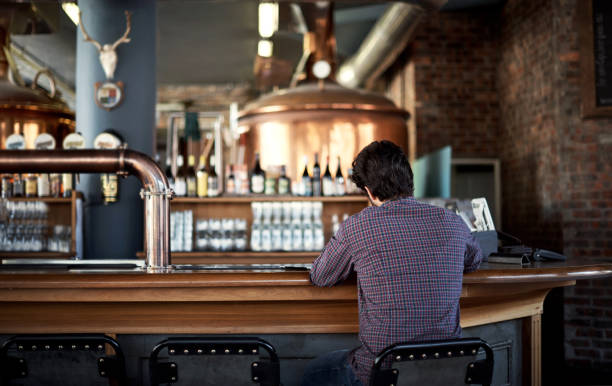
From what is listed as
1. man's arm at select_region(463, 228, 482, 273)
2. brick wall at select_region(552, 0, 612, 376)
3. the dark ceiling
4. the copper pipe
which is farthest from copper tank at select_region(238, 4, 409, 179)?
man's arm at select_region(463, 228, 482, 273)

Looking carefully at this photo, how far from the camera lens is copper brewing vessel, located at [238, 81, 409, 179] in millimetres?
5695

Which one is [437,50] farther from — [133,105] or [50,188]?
[50,188]

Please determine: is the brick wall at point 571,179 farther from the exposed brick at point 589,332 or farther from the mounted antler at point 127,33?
the mounted antler at point 127,33

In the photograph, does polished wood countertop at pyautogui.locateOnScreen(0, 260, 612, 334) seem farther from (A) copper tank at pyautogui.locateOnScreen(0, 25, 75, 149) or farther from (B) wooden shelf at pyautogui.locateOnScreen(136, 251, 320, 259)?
(A) copper tank at pyautogui.locateOnScreen(0, 25, 75, 149)

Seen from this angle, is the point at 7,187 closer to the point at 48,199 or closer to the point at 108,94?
the point at 48,199

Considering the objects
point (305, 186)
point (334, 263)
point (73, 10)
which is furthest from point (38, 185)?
point (334, 263)

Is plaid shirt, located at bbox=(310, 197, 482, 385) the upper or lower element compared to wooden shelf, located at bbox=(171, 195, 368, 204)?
lower

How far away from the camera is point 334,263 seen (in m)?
1.88

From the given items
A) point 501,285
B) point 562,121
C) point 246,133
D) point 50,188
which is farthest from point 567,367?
point 50,188

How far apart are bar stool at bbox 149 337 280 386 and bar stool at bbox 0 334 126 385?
155mm

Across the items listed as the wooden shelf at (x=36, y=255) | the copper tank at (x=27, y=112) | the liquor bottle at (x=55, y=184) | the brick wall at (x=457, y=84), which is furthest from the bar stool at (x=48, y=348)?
the brick wall at (x=457, y=84)

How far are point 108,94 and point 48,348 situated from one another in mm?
3133

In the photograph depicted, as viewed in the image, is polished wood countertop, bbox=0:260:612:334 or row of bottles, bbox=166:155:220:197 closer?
polished wood countertop, bbox=0:260:612:334

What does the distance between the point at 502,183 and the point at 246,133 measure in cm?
280
